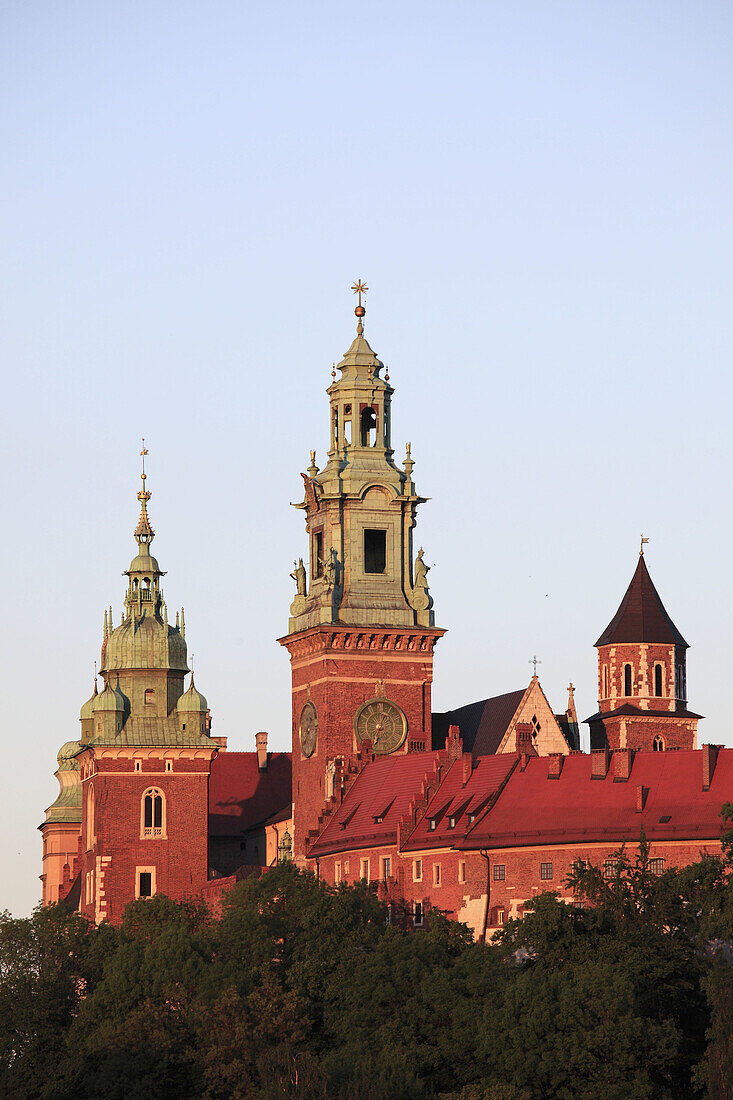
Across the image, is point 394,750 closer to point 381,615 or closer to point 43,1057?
point 381,615

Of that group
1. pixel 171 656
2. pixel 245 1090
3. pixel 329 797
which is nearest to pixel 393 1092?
pixel 245 1090

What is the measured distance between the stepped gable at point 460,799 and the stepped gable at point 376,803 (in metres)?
1.15

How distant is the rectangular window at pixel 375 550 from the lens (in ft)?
533

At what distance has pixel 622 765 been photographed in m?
147

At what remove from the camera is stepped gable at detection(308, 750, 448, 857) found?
15138cm

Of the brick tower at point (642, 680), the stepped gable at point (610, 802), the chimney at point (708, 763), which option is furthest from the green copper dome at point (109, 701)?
the chimney at point (708, 763)

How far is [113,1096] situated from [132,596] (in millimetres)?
55750

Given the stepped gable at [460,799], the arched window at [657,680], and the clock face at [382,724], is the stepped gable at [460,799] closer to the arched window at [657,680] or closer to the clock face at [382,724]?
the clock face at [382,724]

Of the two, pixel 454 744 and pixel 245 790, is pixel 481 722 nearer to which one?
pixel 454 744

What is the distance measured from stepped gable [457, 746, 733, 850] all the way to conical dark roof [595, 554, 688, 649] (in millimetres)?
27702

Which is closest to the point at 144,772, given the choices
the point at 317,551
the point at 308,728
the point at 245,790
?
the point at 308,728

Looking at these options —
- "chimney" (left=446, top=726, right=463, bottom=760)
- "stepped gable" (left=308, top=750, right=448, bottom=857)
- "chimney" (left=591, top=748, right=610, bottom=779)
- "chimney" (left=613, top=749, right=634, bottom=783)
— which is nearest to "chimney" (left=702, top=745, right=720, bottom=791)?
"chimney" (left=613, top=749, right=634, bottom=783)

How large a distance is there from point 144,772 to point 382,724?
48.3 feet

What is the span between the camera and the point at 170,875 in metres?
166
